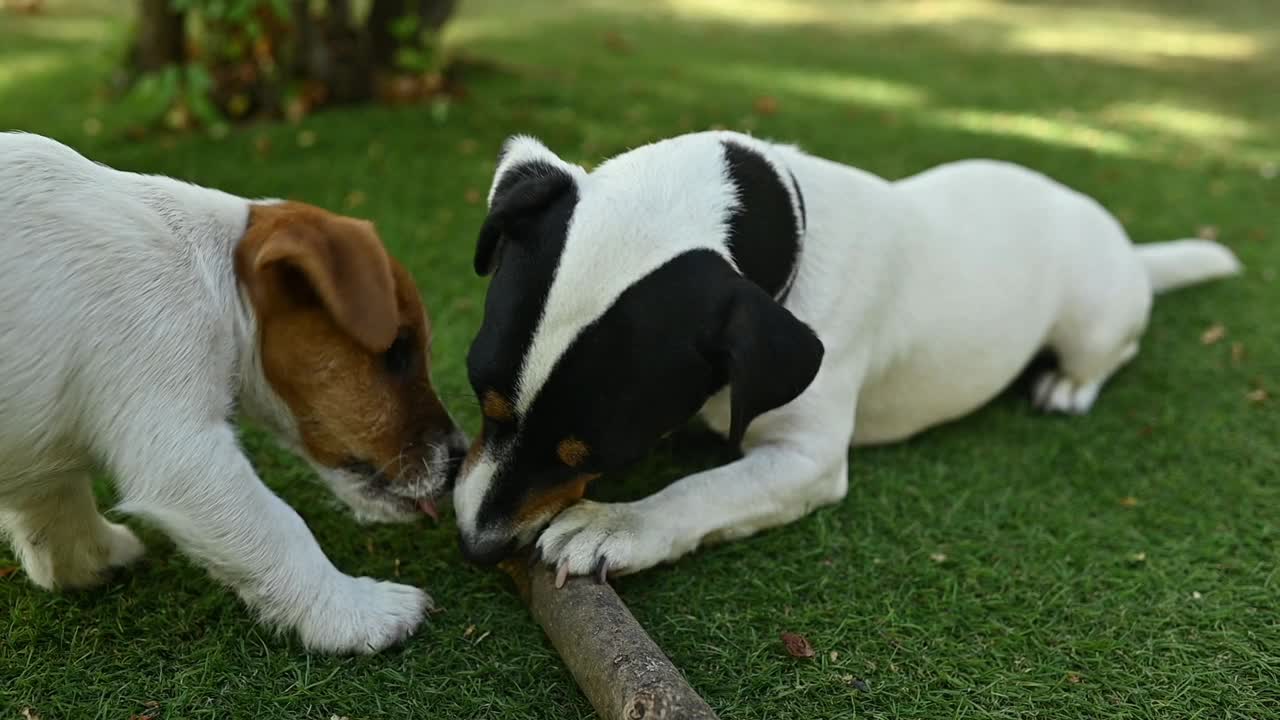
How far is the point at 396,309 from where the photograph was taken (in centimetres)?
267

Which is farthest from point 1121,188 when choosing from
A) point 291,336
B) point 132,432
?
point 132,432

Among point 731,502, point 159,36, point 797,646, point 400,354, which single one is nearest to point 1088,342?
point 731,502

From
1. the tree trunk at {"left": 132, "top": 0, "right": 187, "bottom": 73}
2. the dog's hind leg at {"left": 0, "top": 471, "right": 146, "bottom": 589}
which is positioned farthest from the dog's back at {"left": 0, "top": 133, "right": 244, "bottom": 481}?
the tree trunk at {"left": 132, "top": 0, "right": 187, "bottom": 73}

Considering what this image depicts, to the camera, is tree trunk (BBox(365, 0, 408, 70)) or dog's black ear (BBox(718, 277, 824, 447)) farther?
tree trunk (BBox(365, 0, 408, 70))

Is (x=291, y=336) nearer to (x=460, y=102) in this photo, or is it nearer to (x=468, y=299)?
(x=468, y=299)

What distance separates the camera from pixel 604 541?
2.73 m

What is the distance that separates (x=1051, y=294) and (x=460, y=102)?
483 cm

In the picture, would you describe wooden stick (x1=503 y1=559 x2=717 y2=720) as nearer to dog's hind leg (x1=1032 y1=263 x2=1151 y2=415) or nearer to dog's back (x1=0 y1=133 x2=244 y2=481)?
→ dog's back (x1=0 y1=133 x2=244 y2=481)

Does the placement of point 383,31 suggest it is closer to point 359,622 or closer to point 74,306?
point 74,306

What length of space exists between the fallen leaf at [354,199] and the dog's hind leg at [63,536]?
3.05 metres

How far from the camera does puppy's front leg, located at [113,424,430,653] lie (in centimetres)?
236

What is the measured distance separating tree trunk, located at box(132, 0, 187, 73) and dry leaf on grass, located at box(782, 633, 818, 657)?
6.32 m

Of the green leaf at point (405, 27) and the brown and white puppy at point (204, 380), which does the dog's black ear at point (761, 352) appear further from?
the green leaf at point (405, 27)

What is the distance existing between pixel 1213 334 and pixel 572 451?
372 centimetres
